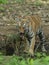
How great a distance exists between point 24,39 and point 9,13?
3573 mm

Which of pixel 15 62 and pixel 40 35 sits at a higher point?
pixel 15 62

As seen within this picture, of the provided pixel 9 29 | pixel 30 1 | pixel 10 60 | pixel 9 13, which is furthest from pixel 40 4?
pixel 10 60

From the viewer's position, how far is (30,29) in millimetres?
8211

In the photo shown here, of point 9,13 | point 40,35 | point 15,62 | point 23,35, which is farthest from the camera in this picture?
point 9,13

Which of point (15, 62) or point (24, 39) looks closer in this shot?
point (15, 62)

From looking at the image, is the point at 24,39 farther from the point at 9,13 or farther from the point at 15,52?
the point at 9,13

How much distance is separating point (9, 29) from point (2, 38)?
0.64 metres

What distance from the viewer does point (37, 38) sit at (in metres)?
9.59

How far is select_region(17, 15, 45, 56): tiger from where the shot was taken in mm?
7917

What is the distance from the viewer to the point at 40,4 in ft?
43.1

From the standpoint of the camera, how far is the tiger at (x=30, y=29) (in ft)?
26.0

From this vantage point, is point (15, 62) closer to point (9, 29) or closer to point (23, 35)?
point (23, 35)

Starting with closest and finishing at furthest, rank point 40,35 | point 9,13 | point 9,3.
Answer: point 40,35
point 9,13
point 9,3

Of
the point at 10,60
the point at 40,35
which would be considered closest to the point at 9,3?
the point at 40,35
